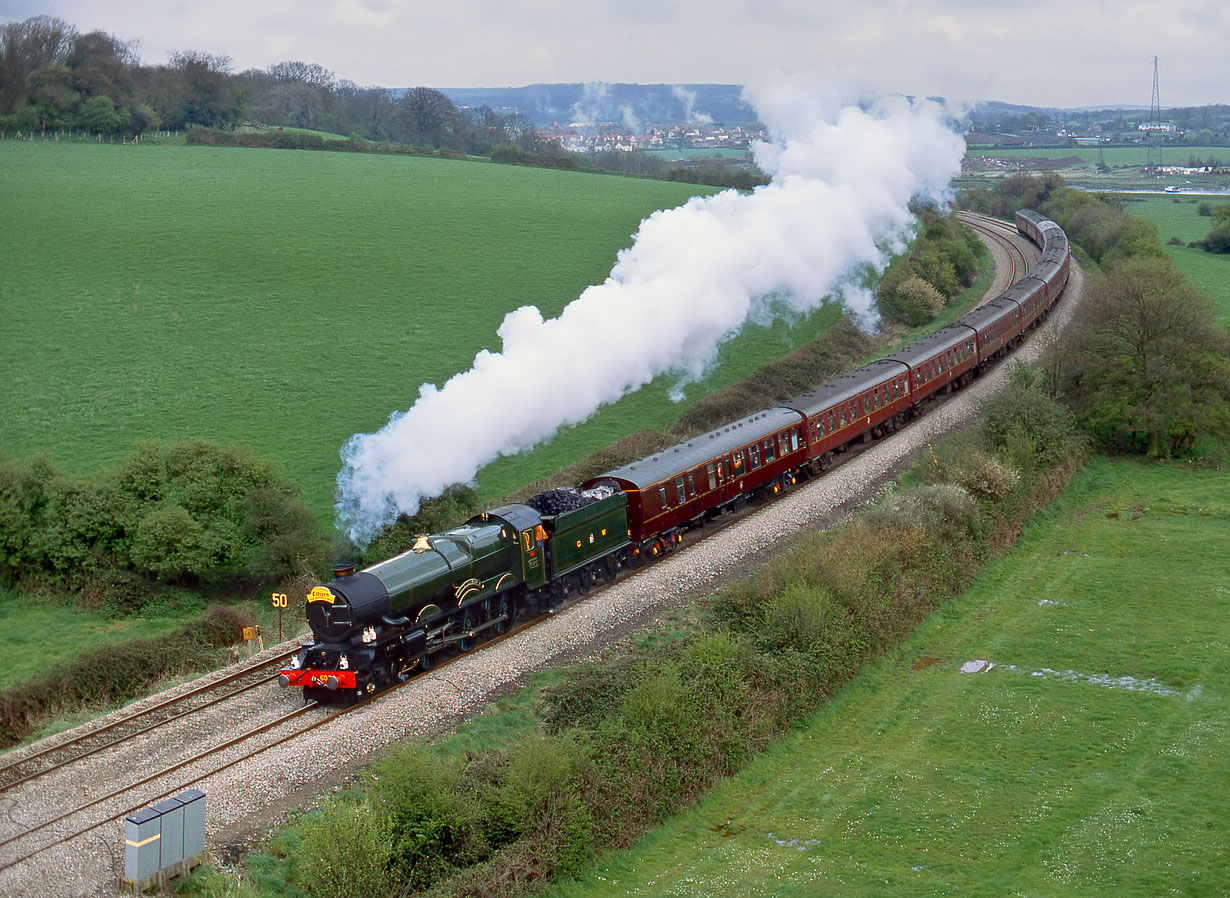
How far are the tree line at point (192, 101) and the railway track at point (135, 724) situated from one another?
83.9 meters

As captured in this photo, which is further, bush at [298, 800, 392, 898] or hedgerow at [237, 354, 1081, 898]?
hedgerow at [237, 354, 1081, 898]

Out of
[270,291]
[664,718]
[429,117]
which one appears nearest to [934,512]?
[664,718]

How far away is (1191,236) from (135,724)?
105 metres

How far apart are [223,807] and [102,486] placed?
61.0 ft

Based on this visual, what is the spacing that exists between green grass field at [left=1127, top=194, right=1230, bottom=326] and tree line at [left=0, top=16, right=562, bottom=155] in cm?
6287

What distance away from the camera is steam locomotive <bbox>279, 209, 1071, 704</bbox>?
818 inches

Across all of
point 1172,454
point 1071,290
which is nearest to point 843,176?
point 1172,454

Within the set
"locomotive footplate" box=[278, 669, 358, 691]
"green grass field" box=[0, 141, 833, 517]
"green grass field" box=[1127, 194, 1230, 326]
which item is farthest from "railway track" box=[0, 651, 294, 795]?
"green grass field" box=[1127, 194, 1230, 326]

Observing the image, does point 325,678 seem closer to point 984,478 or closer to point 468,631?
point 468,631

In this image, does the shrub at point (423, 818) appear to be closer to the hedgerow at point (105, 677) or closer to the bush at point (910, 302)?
the hedgerow at point (105, 677)

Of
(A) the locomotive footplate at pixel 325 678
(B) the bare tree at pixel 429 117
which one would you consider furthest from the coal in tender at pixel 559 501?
(B) the bare tree at pixel 429 117

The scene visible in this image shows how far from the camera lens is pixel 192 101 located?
102m

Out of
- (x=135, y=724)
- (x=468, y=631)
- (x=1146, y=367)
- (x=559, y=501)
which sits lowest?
(x=135, y=724)

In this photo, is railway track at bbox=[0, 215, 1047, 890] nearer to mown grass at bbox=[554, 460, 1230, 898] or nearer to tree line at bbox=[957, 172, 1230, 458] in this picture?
mown grass at bbox=[554, 460, 1230, 898]
